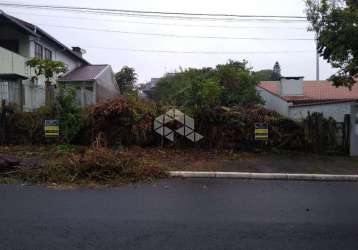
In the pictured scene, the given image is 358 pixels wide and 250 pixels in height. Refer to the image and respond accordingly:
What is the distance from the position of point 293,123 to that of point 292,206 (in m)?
7.63

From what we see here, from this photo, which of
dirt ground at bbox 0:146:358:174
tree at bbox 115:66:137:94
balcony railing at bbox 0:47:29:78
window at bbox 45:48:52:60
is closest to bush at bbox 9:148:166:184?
dirt ground at bbox 0:146:358:174

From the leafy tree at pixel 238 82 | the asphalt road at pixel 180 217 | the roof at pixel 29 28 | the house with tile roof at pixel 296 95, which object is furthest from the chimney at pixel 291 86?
the asphalt road at pixel 180 217

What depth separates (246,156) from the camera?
13.4 m

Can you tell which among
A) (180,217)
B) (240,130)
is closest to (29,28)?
(240,130)

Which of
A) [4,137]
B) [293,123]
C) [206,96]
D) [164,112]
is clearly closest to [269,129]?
[293,123]

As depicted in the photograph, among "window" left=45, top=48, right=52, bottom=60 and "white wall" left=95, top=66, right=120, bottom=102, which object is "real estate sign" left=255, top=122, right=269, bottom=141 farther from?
"window" left=45, top=48, right=52, bottom=60

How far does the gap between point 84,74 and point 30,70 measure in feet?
26.8

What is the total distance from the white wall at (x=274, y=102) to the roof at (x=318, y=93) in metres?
0.31

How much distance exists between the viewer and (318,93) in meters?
30.1

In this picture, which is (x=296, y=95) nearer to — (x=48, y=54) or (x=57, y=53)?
(x=48, y=54)

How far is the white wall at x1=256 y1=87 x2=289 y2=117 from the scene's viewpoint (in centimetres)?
2780

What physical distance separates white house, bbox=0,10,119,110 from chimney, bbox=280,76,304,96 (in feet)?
43.4

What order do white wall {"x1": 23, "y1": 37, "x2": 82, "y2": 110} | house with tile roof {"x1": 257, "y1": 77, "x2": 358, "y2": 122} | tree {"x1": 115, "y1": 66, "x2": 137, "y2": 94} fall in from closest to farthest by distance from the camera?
1. white wall {"x1": 23, "y1": 37, "x2": 82, "y2": 110}
2. house with tile roof {"x1": 257, "y1": 77, "x2": 358, "y2": 122}
3. tree {"x1": 115, "y1": 66, "x2": 137, "y2": 94}

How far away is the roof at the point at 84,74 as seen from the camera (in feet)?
102
